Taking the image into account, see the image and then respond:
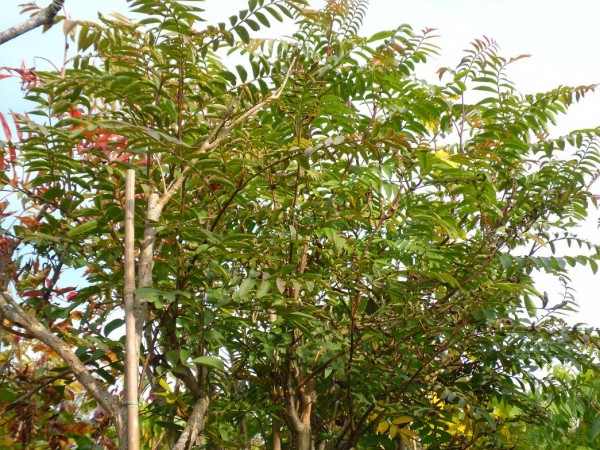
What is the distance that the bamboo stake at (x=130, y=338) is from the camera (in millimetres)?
2123

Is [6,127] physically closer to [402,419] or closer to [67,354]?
[67,354]

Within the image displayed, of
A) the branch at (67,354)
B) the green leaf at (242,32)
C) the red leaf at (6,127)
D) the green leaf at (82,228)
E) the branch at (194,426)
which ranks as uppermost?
the red leaf at (6,127)

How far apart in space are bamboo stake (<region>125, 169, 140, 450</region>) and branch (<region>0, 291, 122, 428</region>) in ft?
0.19

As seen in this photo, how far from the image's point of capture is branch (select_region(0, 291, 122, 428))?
2.20 m

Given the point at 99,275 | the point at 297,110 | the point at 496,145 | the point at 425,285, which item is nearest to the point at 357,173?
the point at 297,110

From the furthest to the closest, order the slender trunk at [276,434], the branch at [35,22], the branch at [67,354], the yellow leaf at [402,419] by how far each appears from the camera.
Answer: the slender trunk at [276,434] → the yellow leaf at [402,419] → the branch at [67,354] → the branch at [35,22]

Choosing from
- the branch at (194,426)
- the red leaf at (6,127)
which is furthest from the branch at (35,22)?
the branch at (194,426)

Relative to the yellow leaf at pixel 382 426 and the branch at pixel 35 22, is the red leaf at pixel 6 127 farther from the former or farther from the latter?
the yellow leaf at pixel 382 426

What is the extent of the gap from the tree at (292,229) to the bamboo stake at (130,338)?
11 centimetres

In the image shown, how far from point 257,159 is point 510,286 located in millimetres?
1103

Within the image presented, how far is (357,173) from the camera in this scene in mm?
3041

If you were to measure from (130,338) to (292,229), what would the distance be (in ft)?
2.73

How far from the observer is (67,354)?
2.28 m

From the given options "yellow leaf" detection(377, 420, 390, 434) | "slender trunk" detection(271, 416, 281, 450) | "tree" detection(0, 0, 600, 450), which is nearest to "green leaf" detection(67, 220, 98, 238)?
"tree" detection(0, 0, 600, 450)
